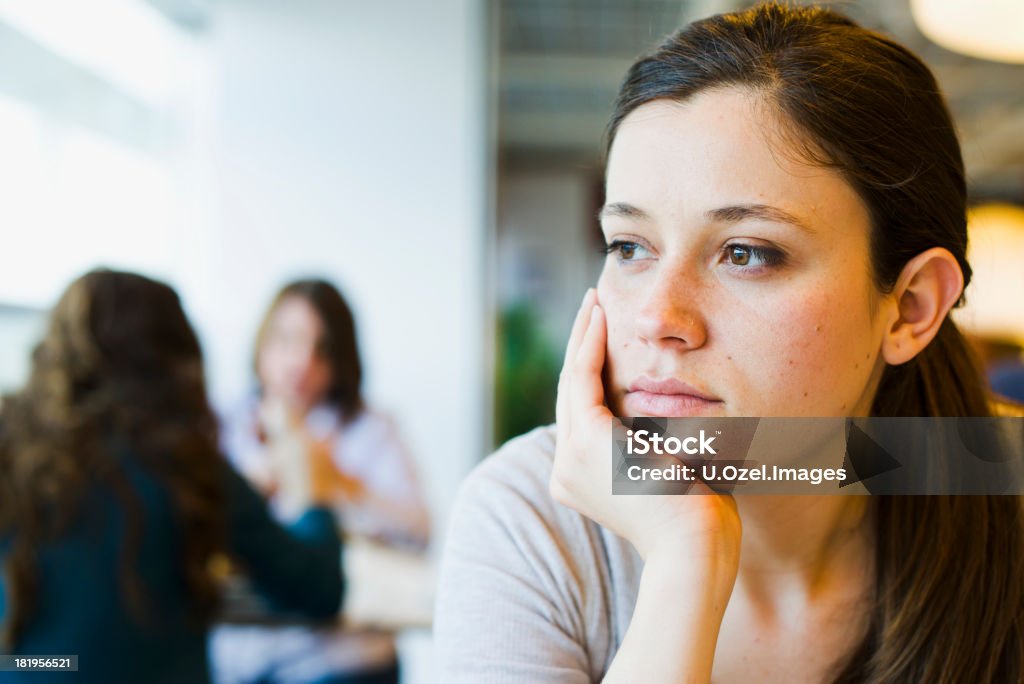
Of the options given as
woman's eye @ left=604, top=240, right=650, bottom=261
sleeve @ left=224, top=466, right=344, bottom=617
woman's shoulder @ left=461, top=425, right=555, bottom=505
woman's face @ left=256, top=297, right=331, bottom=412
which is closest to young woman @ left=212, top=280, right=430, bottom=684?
woman's face @ left=256, top=297, right=331, bottom=412

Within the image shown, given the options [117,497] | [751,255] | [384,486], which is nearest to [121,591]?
[117,497]

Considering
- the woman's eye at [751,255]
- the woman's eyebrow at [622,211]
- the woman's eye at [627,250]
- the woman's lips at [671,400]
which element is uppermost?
the woman's eyebrow at [622,211]

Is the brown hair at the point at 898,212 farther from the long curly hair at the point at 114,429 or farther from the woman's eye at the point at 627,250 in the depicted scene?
the long curly hair at the point at 114,429

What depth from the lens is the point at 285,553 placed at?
1.24 meters

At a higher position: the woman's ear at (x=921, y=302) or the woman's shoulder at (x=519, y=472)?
the woman's ear at (x=921, y=302)

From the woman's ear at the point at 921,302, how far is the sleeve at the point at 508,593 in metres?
0.29

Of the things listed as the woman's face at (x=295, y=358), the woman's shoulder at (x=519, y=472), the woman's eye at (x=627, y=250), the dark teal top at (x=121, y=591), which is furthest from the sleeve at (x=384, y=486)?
the woman's eye at (x=627, y=250)

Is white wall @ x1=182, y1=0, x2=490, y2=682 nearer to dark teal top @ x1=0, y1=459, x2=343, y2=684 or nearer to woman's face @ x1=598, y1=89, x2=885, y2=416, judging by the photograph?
dark teal top @ x1=0, y1=459, x2=343, y2=684

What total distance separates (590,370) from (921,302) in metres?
0.26

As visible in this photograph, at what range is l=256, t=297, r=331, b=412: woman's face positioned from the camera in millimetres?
1949

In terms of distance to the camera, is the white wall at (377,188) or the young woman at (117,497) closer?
the young woman at (117,497)

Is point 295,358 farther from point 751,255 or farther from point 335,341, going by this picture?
point 751,255

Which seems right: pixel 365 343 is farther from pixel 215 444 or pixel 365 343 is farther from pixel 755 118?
pixel 755 118

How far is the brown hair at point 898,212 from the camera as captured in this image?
647 mm
